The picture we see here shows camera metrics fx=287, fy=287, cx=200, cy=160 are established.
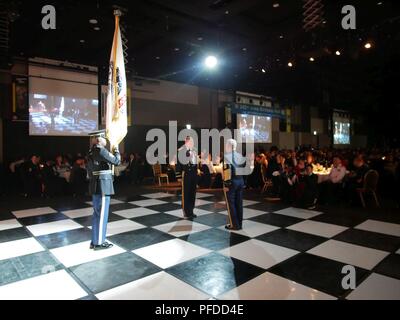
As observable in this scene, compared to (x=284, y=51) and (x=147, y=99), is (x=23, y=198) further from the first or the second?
(x=284, y=51)

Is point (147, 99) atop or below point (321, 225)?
atop

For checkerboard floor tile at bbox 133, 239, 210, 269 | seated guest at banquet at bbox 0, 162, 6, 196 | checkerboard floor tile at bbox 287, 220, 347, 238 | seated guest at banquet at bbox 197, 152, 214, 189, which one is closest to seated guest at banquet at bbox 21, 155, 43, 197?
seated guest at banquet at bbox 0, 162, 6, 196

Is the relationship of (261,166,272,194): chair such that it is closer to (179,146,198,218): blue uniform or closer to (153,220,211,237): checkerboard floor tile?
(179,146,198,218): blue uniform

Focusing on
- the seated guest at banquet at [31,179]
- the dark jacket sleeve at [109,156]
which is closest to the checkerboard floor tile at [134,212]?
the dark jacket sleeve at [109,156]

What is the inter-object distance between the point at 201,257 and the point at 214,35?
5.42 m

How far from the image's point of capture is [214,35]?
269 inches

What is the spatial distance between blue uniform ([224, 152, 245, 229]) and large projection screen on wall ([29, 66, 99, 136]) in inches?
280

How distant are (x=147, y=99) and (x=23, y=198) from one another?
20.3 feet

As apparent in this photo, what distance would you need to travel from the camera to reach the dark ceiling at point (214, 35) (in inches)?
223

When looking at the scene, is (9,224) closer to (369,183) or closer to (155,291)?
(155,291)

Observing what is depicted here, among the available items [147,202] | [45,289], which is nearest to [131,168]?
[147,202]

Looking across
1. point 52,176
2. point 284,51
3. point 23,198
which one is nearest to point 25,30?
point 52,176

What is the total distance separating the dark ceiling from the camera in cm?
568
